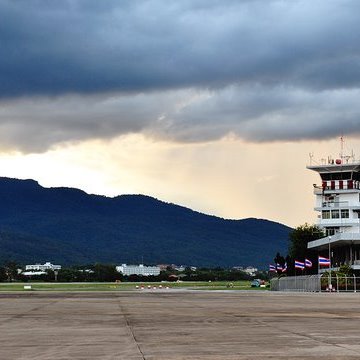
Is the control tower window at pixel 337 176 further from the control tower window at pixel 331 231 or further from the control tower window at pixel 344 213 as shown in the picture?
the control tower window at pixel 331 231

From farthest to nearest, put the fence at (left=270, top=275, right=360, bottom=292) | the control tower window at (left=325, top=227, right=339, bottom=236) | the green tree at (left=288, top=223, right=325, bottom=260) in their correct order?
the green tree at (left=288, top=223, right=325, bottom=260), the control tower window at (left=325, top=227, right=339, bottom=236), the fence at (left=270, top=275, right=360, bottom=292)

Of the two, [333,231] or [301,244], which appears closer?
[333,231]

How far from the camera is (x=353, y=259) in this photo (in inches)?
5689

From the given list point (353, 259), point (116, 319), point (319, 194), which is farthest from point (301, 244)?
point (116, 319)

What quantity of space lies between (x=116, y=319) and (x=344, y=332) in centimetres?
1057

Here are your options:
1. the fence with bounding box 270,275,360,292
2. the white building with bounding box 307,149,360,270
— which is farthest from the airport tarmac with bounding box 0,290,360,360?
the white building with bounding box 307,149,360,270

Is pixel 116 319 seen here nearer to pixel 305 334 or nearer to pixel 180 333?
pixel 180 333

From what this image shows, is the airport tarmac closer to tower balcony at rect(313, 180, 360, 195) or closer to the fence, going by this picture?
the fence

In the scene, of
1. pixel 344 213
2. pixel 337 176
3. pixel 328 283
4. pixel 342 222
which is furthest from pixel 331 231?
pixel 328 283

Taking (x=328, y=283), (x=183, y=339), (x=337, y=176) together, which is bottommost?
(x=183, y=339)

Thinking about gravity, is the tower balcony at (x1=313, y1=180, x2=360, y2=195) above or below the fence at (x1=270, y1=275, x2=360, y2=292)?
above

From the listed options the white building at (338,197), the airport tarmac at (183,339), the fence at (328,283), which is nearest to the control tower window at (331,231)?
the white building at (338,197)

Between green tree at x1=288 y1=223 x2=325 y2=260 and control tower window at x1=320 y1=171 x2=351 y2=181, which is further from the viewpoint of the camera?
green tree at x1=288 y1=223 x2=325 y2=260

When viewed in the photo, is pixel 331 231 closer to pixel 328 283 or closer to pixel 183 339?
pixel 328 283
